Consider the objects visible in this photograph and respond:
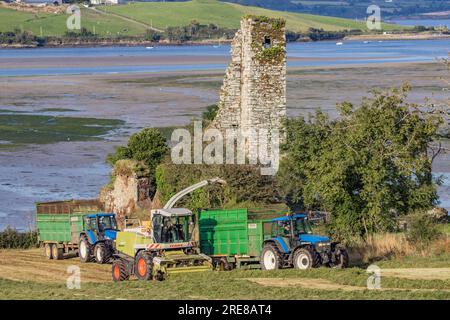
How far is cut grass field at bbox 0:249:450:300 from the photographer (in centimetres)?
2002

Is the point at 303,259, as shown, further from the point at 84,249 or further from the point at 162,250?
the point at 84,249

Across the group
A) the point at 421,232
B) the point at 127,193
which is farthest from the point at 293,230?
the point at 127,193

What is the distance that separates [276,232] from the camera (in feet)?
82.4

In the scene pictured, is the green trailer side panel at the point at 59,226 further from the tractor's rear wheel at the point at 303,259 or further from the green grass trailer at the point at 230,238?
the tractor's rear wheel at the point at 303,259

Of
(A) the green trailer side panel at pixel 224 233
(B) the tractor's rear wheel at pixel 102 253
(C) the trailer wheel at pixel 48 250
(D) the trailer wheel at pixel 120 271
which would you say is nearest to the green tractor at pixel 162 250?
(D) the trailer wheel at pixel 120 271

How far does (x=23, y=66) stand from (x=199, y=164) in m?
101

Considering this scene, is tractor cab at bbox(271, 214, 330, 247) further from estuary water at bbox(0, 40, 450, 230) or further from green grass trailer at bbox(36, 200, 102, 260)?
estuary water at bbox(0, 40, 450, 230)

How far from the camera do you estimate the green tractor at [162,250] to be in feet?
78.0

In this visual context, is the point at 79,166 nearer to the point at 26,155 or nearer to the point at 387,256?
the point at 26,155

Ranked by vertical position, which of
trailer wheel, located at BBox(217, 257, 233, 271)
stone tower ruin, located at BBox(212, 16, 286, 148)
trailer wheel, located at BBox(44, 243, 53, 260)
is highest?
stone tower ruin, located at BBox(212, 16, 286, 148)

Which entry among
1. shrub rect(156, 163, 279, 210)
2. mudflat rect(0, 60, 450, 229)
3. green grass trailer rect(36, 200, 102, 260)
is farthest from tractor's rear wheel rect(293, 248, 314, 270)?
mudflat rect(0, 60, 450, 229)

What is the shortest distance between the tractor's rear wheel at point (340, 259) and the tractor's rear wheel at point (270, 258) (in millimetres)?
1125
